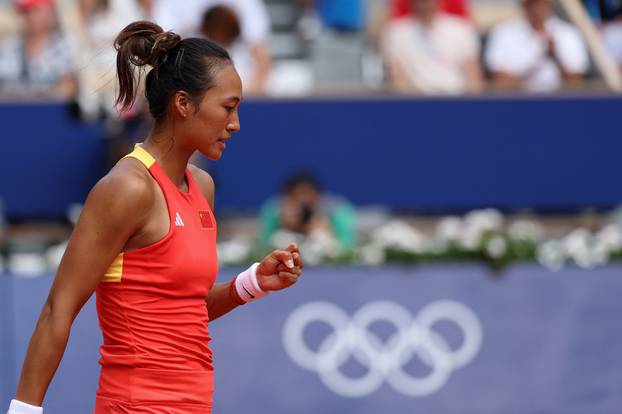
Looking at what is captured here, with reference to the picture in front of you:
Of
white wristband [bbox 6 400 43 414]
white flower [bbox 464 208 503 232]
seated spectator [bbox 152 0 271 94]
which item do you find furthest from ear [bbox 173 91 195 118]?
seated spectator [bbox 152 0 271 94]

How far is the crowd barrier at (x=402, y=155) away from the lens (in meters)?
8.84

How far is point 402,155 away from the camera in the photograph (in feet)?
29.9

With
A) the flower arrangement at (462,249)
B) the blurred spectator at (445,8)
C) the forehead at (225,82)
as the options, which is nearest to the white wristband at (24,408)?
the forehead at (225,82)

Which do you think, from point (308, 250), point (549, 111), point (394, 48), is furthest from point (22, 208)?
point (549, 111)

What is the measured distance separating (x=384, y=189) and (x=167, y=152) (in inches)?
217

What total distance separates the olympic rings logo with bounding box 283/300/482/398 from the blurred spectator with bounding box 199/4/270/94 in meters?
2.24

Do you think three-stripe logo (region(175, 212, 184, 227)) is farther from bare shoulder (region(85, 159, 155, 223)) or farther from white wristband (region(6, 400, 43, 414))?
white wristband (region(6, 400, 43, 414))

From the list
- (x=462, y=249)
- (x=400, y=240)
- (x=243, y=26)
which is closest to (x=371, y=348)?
(x=400, y=240)

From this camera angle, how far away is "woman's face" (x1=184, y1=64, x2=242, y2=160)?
3.62 metres

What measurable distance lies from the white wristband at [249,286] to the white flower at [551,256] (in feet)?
13.1

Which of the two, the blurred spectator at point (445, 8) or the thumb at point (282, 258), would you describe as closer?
the thumb at point (282, 258)

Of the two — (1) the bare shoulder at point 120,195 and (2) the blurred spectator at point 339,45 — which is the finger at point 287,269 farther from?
(2) the blurred spectator at point 339,45

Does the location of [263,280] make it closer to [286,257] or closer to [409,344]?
[286,257]

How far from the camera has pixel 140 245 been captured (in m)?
3.55
